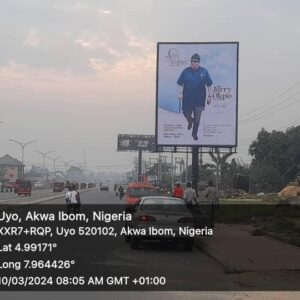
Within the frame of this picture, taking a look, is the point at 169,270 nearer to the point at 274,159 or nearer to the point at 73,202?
the point at 73,202

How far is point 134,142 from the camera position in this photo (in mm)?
122062

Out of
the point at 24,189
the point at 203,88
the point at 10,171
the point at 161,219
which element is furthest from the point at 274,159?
the point at 10,171

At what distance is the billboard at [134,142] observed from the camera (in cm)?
12112

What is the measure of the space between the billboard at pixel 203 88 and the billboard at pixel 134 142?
86.6m

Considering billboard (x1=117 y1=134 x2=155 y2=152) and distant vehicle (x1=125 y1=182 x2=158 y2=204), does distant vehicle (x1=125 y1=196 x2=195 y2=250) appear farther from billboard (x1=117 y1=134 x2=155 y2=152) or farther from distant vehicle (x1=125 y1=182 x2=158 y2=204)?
billboard (x1=117 y1=134 x2=155 y2=152)

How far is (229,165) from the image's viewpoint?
108m

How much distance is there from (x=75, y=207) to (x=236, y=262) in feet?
39.7

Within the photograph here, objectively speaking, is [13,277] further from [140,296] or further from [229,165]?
[229,165]

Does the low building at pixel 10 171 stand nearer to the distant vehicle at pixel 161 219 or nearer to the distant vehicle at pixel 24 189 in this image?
the distant vehicle at pixel 24 189

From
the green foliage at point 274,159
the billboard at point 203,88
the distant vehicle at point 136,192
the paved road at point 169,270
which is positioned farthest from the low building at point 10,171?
the paved road at point 169,270

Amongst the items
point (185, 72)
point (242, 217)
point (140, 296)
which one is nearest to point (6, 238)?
point (140, 296)

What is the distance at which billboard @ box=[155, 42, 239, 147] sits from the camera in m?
33.7

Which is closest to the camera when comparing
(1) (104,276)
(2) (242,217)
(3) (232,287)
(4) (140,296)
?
(4) (140,296)

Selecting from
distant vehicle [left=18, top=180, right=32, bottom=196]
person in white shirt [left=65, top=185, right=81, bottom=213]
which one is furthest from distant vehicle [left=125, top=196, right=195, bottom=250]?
distant vehicle [left=18, top=180, right=32, bottom=196]
